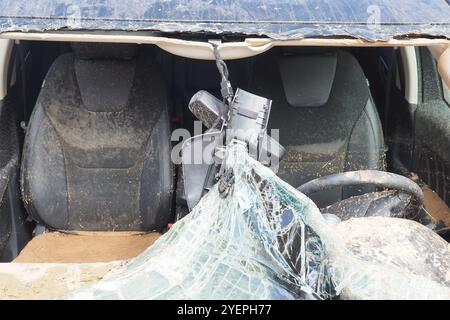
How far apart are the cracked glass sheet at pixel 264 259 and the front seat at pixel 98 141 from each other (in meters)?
0.70

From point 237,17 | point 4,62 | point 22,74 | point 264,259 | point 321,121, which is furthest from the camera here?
point 22,74

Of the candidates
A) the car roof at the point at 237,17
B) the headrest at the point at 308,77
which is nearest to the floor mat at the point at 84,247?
the headrest at the point at 308,77

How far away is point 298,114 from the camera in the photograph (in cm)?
235

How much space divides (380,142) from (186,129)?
0.76m

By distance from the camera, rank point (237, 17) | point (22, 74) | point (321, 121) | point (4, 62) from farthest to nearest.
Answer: point (22, 74) < point (321, 121) < point (4, 62) < point (237, 17)

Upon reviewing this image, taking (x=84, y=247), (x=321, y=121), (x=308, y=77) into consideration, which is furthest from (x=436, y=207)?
(x=84, y=247)

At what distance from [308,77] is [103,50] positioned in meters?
0.75

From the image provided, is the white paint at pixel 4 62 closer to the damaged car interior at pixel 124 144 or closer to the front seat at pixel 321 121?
the damaged car interior at pixel 124 144

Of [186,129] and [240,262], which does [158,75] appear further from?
[240,262]

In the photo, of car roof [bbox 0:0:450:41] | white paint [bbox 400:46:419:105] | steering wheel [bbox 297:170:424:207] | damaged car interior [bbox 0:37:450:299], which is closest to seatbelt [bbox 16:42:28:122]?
damaged car interior [bbox 0:37:450:299]

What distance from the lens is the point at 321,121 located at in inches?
93.0

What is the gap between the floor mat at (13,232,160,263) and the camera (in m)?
2.21

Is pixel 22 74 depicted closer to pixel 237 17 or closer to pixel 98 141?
pixel 98 141
